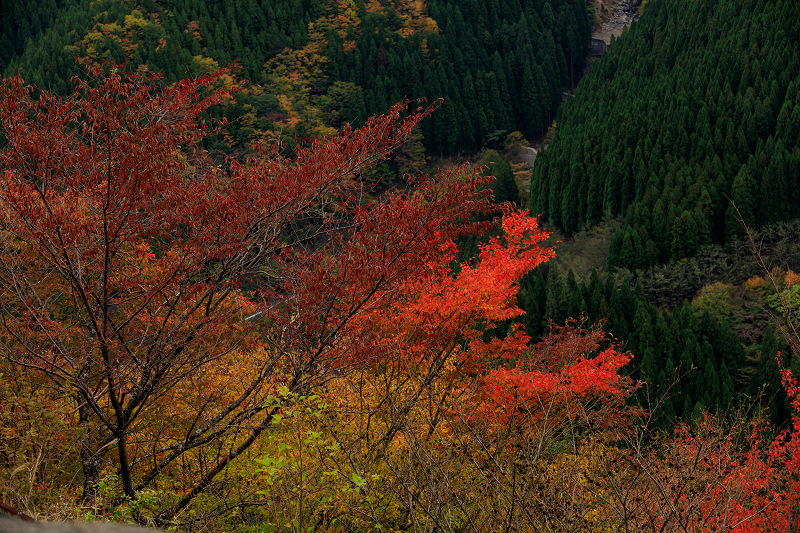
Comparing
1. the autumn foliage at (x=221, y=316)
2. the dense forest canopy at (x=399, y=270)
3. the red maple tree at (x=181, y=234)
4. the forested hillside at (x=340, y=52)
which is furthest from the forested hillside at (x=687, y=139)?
the red maple tree at (x=181, y=234)

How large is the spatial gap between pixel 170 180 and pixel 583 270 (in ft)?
126

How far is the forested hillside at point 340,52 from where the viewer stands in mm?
60094

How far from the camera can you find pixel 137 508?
516 centimetres

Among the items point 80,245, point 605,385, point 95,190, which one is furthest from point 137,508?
point 605,385

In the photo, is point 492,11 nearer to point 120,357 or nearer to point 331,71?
point 331,71

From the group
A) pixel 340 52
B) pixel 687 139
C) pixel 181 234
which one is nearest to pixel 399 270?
pixel 181 234

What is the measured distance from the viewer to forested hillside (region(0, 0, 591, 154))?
2366 inches

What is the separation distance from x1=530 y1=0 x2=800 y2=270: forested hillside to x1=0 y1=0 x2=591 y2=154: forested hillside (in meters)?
17.1

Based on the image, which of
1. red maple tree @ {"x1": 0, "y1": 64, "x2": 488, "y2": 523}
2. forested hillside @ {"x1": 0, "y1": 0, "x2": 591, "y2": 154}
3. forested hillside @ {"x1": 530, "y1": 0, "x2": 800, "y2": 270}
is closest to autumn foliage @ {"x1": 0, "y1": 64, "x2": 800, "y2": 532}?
red maple tree @ {"x1": 0, "y1": 64, "x2": 488, "y2": 523}

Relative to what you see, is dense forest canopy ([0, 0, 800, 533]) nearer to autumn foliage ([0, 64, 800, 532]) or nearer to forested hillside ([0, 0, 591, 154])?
autumn foliage ([0, 64, 800, 532])

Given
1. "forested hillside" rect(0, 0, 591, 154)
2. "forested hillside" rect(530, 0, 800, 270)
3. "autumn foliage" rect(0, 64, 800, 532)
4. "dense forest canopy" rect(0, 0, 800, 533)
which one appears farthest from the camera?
"forested hillside" rect(0, 0, 591, 154)

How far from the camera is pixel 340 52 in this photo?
75125mm

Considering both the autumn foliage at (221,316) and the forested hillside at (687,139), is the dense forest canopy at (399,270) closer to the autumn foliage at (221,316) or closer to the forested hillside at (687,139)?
the autumn foliage at (221,316)

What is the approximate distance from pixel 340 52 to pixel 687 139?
134ft
